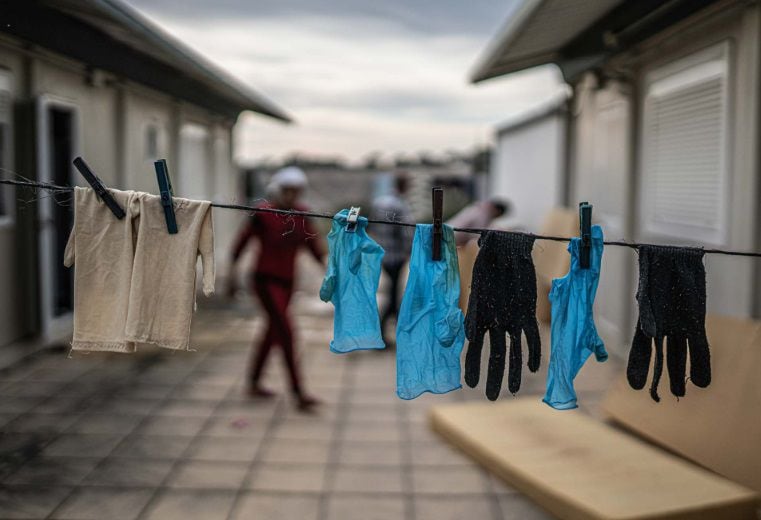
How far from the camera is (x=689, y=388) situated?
4164 millimetres

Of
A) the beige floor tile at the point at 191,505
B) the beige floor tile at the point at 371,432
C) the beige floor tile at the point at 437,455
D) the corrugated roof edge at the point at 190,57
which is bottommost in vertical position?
the beige floor tile at the point at 191,505

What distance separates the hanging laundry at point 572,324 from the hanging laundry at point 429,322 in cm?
38

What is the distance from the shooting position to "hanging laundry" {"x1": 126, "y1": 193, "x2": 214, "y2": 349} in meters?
3.06

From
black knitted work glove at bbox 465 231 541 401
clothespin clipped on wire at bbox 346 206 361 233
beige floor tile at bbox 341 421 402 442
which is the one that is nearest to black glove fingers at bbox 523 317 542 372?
black knitted work glove at bbox 465 231 541 401

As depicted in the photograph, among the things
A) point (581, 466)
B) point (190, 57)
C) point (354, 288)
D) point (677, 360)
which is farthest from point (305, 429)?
point (190, 57)

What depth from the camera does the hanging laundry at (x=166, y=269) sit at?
3.06 meters

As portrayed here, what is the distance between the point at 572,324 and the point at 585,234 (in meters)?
0.36

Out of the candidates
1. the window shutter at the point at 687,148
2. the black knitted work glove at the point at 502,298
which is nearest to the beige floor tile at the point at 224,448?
the black knitted work glove at the point at 502,298

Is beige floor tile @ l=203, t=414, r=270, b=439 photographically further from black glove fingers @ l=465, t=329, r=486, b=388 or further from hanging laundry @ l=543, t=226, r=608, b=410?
hanging laundry @ l=543, t=226, r=608, b=410

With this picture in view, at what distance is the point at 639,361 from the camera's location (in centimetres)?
312

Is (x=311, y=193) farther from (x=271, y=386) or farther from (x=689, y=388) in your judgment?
(x=689, y=388)

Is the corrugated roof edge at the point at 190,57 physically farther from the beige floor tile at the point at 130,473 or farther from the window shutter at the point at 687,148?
the window shutter at the point at 687,148

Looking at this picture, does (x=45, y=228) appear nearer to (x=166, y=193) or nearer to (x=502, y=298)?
(x=166, y=193)

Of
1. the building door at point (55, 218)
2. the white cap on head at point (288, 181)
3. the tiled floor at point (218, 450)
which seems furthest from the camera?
the building door at point (55, 218)
